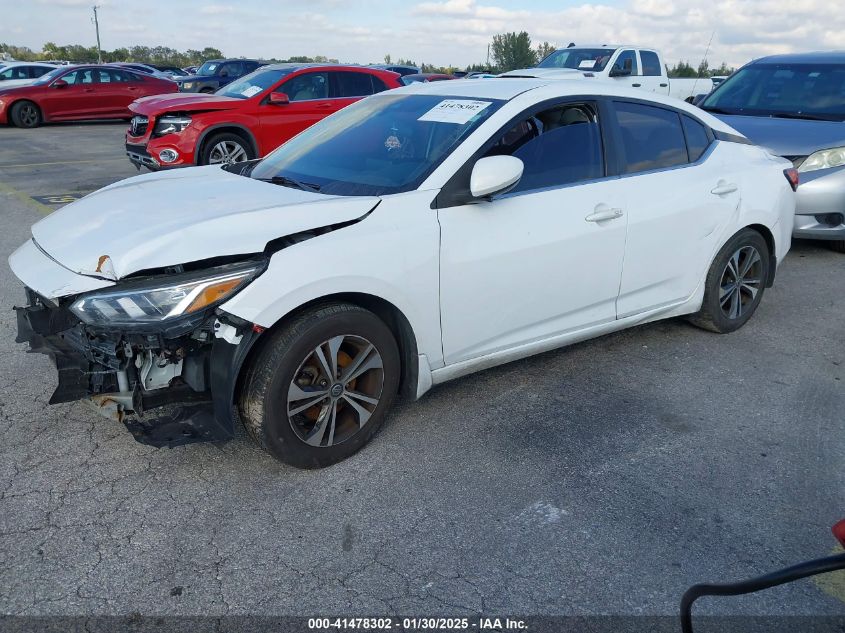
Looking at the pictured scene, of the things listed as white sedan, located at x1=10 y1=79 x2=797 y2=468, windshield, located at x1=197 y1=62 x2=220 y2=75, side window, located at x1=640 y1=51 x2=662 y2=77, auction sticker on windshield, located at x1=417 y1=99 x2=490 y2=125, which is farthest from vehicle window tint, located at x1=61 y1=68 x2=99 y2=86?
auction sticker on windshield, located at x1=417 y1=99 x2=490 y2=125

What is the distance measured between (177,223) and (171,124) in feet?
24.7

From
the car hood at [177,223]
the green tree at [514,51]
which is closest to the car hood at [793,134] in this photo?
the car hood at [177,223]

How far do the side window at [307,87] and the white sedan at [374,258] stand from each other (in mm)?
6766

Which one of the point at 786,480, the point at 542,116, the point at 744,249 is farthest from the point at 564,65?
the point at 786,480

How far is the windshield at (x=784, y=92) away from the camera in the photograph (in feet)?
25.0

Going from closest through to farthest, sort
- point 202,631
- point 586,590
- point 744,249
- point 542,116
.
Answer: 1. point 202,631
2. point 586,590
3. point 542,116
4. point 744,249

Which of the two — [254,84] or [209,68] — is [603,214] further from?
[209,68]

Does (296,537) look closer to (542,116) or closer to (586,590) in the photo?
(586,590)

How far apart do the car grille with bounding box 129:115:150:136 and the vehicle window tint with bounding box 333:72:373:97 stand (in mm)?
2845

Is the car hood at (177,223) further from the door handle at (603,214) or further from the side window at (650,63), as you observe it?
the side window at (650,63)

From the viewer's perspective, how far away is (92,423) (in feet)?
12.1

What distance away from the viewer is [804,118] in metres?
7.54

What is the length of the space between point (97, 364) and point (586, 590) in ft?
6.79

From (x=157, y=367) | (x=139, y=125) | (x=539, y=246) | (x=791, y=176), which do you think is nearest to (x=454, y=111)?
(x=539, y=246)
